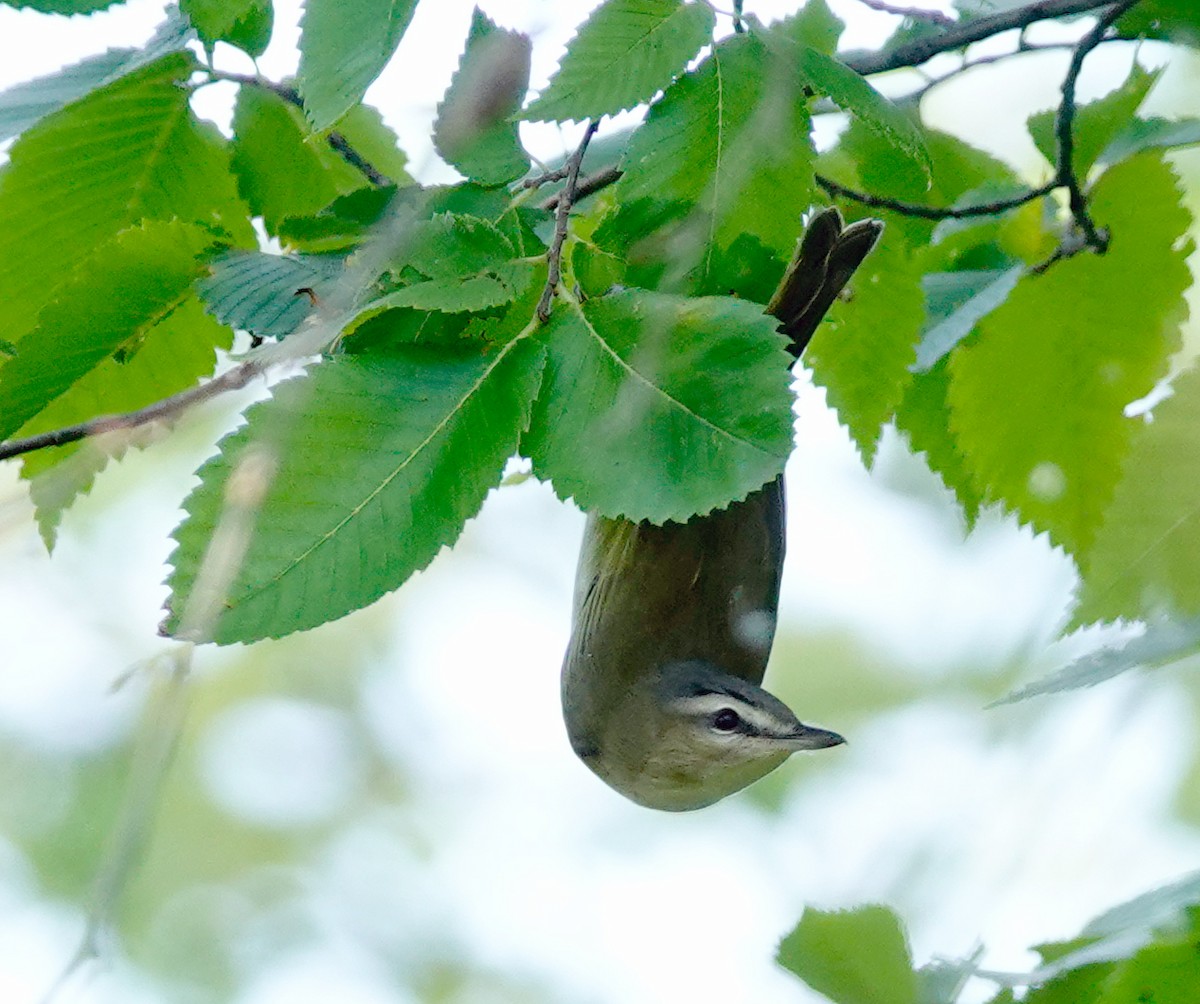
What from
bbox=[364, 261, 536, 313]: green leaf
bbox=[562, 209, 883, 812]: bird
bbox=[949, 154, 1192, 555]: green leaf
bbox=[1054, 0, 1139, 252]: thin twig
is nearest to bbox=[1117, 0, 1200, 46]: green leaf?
bbox=[1054, 0, 1139, 252]: thin twig

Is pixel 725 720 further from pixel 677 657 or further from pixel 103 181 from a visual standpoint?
pixel 103 181

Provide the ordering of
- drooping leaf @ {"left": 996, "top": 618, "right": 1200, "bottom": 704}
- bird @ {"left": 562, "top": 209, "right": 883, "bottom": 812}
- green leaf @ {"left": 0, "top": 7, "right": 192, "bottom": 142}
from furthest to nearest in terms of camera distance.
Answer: bird @ {"left": 562, "top": 209, "right": 883, "bottom": 812} < green leaf @ {"left": 0, "top": 7, "right": 192, "bottom": 142} < drooping leaf @ {"left": 996, "top": 618, "right": 1200, "bottom": 704}

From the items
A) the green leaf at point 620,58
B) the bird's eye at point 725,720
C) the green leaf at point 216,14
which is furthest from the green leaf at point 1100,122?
the green leaf at point 216,14

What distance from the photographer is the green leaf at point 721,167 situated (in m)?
0.93

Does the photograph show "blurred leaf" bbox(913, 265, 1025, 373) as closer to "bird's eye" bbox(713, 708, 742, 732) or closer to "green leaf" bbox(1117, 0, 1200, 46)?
"green leaf" bbox(1117, 0, 1200, 46)

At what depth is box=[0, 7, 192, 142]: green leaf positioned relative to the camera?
1111mm

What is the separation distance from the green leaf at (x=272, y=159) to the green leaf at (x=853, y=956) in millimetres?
856

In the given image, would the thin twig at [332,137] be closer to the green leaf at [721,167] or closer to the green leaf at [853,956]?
the green leaf at [721,167]

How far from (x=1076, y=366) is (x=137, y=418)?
90 centimetres

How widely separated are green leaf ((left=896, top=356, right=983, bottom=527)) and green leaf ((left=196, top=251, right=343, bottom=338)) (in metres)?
0.70

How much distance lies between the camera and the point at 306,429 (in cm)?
83

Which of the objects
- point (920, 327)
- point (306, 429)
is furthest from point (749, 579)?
point (306, 429)

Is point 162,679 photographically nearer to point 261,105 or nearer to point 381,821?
point 261,105

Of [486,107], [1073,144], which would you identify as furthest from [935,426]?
[486,107]
